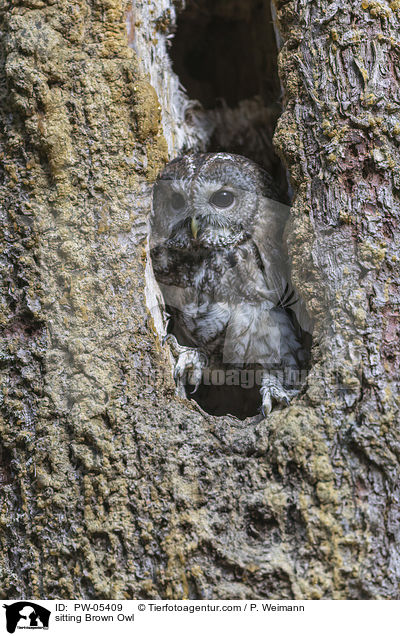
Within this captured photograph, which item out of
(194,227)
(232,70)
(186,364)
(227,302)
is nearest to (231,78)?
(232,70)

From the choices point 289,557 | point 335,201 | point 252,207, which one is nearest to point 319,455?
point 289,557

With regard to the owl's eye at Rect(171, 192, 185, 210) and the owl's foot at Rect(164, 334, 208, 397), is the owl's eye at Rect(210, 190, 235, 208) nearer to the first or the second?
the owl's eye at Rect(171, 192, 185, 210)

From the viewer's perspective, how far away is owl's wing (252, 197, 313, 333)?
6.51 feet

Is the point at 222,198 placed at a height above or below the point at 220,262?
above

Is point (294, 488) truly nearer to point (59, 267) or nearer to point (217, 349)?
point (217, 349)

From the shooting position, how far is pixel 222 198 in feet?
6.79

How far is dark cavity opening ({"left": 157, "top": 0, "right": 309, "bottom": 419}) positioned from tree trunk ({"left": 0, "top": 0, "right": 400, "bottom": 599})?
0.47 metres

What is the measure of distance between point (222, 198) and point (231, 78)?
2.87ft

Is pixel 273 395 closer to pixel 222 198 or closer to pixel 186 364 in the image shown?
pixel 186 364

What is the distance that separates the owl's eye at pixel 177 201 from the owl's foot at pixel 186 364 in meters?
0.53
